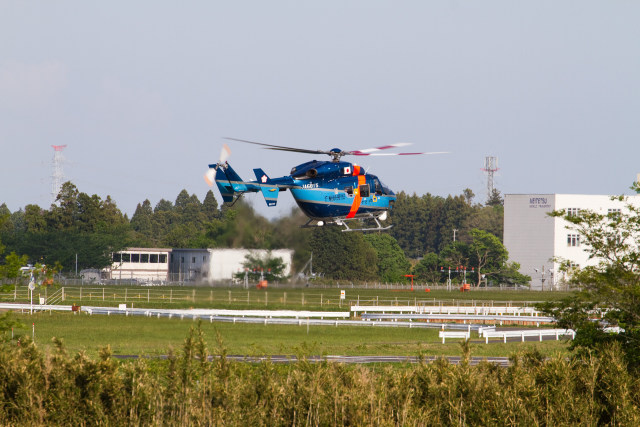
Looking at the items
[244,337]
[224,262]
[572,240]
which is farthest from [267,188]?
[572,240]

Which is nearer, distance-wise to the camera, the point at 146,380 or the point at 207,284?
the point at 146,380

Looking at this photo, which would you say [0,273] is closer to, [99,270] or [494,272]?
[99,270]

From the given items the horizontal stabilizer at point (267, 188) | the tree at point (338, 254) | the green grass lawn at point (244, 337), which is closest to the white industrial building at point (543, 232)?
the tree at point (338, 254)

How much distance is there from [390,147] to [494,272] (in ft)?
→ 353

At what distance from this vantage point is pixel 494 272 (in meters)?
148

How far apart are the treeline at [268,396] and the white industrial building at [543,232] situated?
113 metres

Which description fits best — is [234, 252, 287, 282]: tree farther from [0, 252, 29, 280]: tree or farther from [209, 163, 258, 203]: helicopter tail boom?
[0, 252, 29, 280]: tree

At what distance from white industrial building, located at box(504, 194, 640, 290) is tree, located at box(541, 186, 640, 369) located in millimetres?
104998

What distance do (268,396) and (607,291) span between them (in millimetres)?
13518

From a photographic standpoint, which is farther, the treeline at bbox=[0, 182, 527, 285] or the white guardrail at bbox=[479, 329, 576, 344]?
the white guardrail at bbox=[479, 329, 576, 344]

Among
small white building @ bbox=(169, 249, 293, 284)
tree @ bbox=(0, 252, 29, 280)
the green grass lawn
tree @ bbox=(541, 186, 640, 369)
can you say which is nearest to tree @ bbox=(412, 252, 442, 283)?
the green grass lawn

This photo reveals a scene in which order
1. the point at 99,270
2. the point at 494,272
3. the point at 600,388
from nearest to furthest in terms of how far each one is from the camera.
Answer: the point at 600,388 → the point at 99,270 → the point at 494,272

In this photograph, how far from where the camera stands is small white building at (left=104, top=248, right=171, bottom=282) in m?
95.3

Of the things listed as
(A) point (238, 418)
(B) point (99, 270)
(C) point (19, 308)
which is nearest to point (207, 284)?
(A) point (238, 418)
